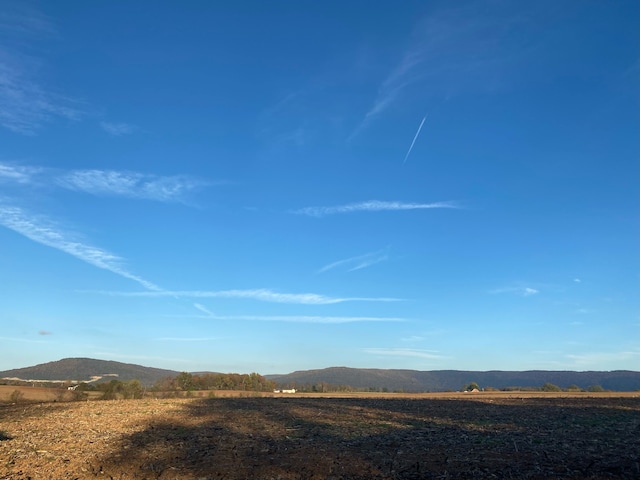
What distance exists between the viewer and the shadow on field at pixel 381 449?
13391 mm

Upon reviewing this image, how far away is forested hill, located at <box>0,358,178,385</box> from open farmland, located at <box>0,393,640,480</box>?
5841 inches

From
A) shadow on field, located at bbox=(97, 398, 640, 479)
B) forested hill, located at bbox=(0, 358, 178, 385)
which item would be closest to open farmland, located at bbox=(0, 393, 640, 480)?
shadow on field, located at bbox=(97, 398, 640, 479)

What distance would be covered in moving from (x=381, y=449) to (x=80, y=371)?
181 m

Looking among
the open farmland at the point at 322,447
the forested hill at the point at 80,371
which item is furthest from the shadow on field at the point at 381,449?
the forested hill at the point at 80,371

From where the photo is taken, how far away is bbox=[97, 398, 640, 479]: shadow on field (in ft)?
Answer: 43.9

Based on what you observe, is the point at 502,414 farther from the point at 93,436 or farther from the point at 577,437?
the point at 93,436

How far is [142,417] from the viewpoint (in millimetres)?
29672

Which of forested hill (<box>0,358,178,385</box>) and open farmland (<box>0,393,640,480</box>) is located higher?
forested hill (<box>0,358,178,385</box>)

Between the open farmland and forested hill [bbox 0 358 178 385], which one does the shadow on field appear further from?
forested hill [bbox 0 358 178 385]

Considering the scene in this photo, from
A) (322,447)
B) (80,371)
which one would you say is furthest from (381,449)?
(80,371)

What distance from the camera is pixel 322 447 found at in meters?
17.6

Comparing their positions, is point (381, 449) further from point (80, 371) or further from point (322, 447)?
point (80, 371)

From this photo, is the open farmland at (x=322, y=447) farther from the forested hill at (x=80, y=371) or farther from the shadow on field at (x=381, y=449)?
the forested hill at (x=80, y=371)

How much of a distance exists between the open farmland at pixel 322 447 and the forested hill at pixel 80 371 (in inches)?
5841
